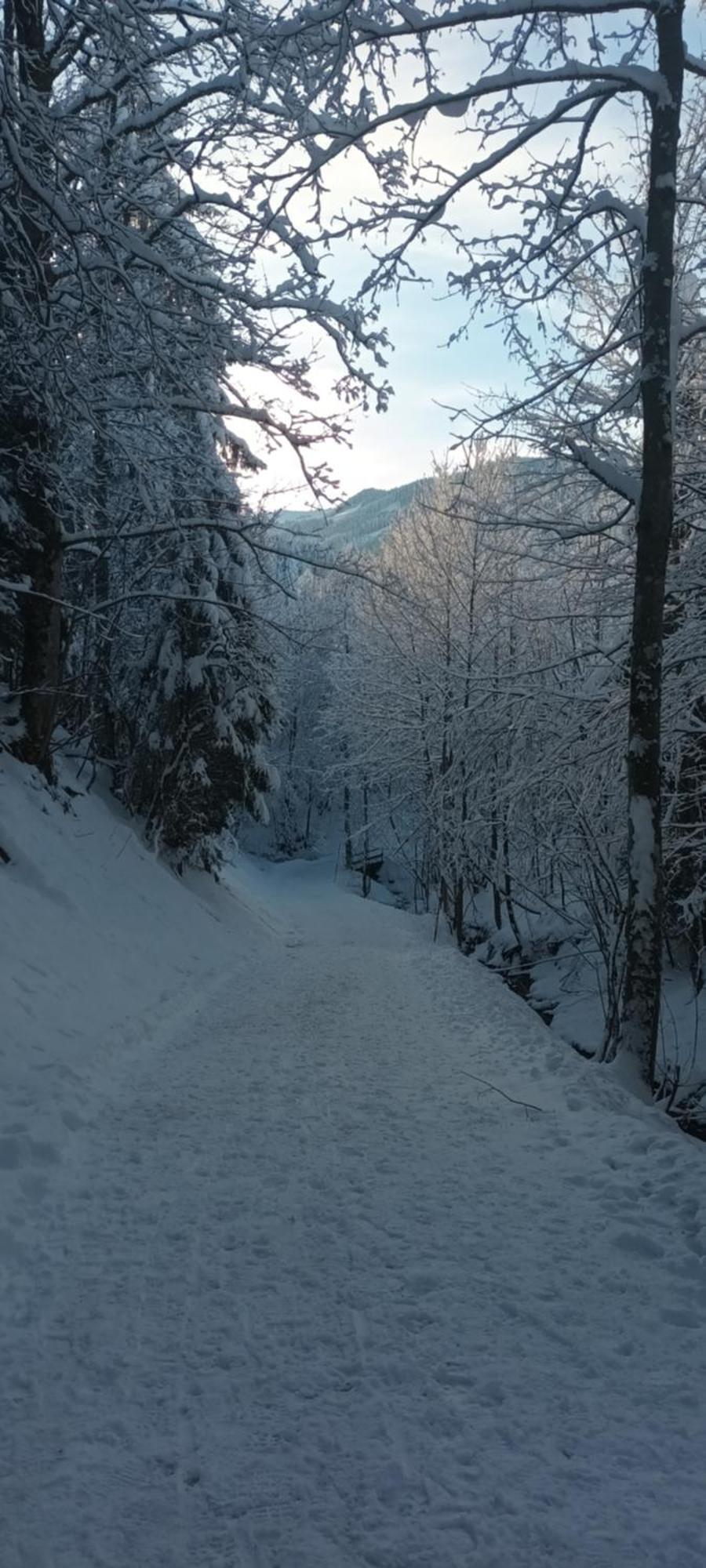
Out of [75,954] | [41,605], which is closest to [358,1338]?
[75,954]

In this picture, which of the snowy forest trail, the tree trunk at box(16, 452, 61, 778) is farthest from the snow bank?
the tree trunk at box(16, 452, 61, 778)

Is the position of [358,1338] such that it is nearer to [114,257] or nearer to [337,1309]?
[337,1309]

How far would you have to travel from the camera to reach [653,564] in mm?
6031

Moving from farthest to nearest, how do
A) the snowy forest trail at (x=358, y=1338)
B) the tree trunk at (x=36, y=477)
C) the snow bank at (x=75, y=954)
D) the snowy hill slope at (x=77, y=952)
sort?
the tree trunk at (x=36, y=477)
the snowy hill slope at (x=77, y=952)
the snow bank at (x=75, y=954)
the snowy forest trail at (x=358, y=1338)

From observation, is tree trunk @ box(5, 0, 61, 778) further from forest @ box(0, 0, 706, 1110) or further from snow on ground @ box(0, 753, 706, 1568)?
snow on ground @ box(0, 753, 706, 1568)

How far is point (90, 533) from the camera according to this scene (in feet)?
33.1

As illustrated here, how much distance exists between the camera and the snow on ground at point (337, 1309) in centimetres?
222

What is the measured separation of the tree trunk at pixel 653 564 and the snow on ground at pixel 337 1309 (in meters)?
0.78

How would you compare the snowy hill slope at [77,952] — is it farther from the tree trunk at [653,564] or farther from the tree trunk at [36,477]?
the tree trunk at [653,564]

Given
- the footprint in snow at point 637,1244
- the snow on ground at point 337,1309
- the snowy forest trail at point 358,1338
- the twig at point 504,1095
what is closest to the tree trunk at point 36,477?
the snow on ground at point 337,1309

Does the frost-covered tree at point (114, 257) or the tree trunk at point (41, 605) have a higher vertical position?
the frost-covered tree at point (114, 257)

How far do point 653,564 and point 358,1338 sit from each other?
5.13 meters

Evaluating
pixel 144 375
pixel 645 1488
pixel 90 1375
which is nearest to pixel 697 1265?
pixel 645 1488

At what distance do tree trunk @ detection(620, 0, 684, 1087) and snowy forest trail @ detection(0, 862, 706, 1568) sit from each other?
773 millimetres
